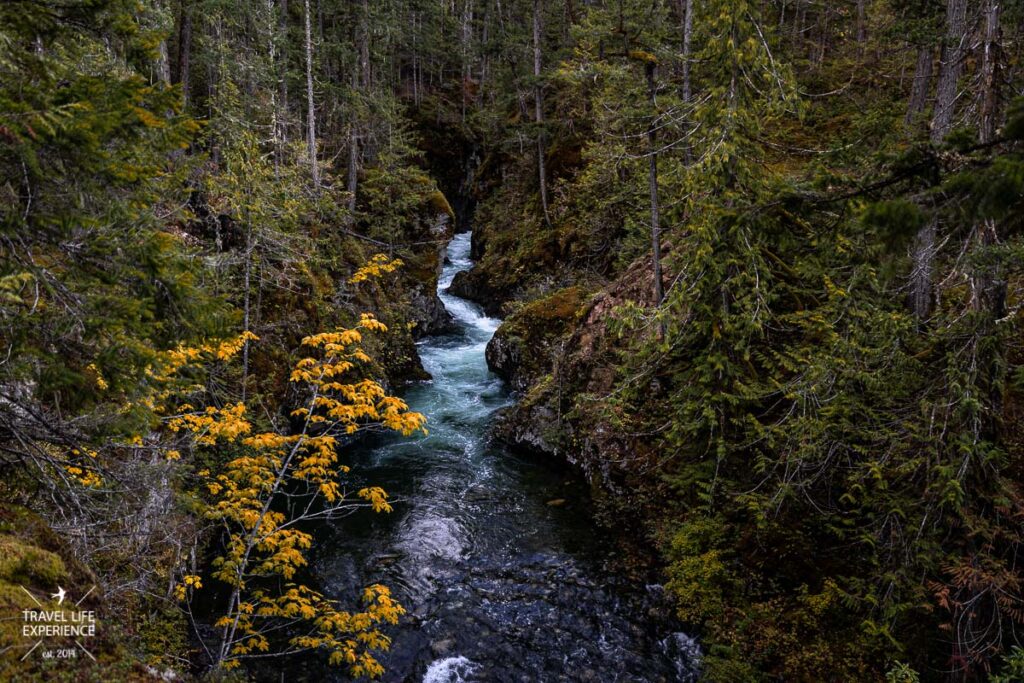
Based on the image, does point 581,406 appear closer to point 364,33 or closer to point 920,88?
point 920,88

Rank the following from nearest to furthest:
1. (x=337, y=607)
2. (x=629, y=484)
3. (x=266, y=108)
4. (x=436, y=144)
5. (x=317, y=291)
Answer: (x=337, y=607), (x=629, y=484), (x=317, y=291), (x=266, y=108), (x=436, y=144)

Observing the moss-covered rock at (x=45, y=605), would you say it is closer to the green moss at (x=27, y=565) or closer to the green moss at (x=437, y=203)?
the green moss at (x=27, y=565)

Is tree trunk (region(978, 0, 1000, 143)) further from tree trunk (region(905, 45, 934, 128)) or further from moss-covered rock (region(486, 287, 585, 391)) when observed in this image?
moss-covered rock (region(486, 287, 585, 391))

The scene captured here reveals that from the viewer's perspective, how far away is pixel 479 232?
3491 cm

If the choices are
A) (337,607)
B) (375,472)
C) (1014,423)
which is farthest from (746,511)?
(375,472)

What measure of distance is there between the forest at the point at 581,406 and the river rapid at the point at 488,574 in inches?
3.0

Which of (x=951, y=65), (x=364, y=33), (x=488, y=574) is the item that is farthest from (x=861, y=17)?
(x=488, y=574)

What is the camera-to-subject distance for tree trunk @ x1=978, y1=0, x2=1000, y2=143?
6191 mm

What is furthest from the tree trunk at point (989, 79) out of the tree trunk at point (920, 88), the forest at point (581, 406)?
the tree trunk at point (920, 88)

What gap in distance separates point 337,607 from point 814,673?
26.2 feet

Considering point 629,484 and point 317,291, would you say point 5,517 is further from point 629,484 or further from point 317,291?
point 317,291

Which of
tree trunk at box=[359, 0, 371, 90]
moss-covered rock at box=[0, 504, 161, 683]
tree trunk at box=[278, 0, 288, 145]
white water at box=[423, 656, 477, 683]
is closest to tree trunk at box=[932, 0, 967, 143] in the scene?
white water at box=[423, 656, 477, 683]

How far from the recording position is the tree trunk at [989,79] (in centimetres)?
619

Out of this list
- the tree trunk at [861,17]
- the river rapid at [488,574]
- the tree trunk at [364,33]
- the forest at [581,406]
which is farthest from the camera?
the tree trunk at [364,33]
